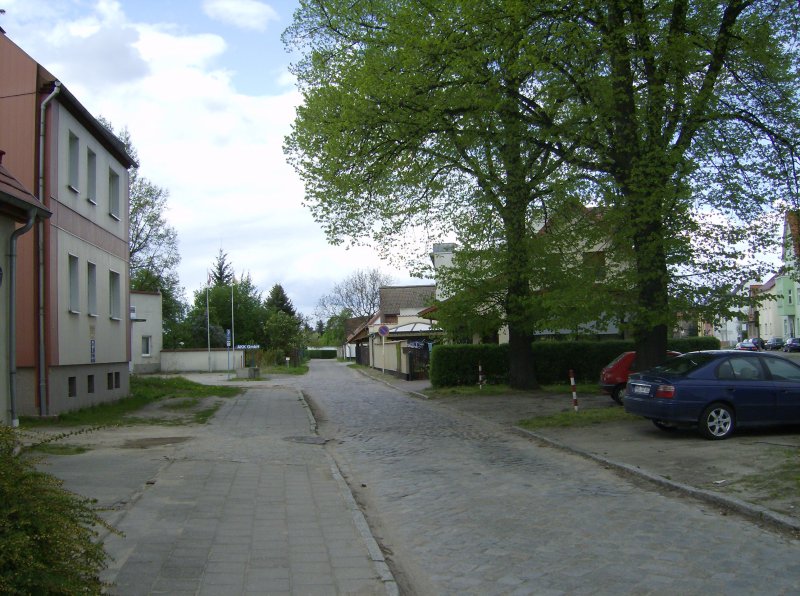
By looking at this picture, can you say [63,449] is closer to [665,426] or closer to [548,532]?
[548,532]

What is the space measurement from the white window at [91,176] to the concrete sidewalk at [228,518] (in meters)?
8.67

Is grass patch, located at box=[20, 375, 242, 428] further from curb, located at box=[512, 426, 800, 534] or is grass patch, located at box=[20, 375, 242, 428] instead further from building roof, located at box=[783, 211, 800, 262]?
building roof, located at box=[783, 211, 800, 262]

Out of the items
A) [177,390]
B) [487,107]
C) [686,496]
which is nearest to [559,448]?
[686,496]

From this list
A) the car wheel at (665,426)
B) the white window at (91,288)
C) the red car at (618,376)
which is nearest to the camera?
the car wheel at (665,426)

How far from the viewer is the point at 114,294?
21547 millimetres

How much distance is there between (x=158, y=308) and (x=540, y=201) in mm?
39318

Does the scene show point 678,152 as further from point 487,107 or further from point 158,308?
point 158,308

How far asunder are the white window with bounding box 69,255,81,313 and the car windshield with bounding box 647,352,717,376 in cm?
1367

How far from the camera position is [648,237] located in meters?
14.0

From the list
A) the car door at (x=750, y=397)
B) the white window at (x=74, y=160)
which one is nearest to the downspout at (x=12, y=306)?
the white window at (x=74, y=160)

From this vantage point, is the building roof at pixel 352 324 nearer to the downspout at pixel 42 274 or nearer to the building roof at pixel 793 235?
the downspout at pixel 42 274

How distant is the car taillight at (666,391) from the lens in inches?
460

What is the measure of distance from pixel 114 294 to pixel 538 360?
15373 millimetres

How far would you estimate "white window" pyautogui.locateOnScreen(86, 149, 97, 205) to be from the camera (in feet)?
62.2
